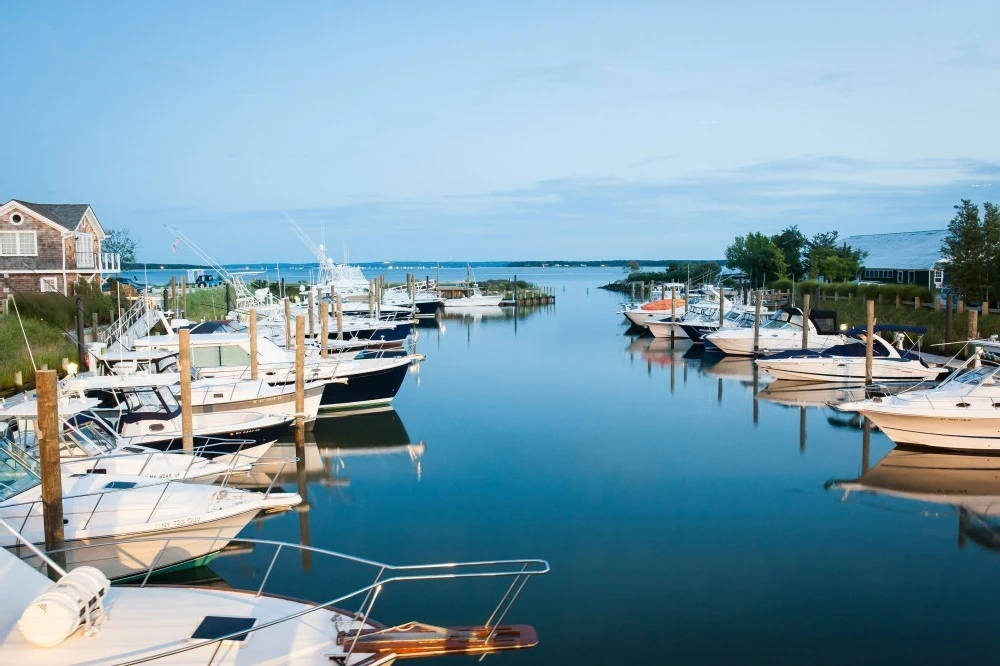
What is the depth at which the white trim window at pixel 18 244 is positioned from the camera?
3728 cm

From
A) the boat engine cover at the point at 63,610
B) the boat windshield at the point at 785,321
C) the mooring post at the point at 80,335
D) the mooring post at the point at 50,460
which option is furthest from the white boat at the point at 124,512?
the boat windshield at the point at 785,321

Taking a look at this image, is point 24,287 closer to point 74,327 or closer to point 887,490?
→ point 74,327

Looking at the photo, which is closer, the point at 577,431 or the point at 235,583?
the point at 235,583

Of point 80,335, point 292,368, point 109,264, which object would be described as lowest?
point 292,368

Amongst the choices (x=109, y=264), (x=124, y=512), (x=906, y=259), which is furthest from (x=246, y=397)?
(x=906, y=259)

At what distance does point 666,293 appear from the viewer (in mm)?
63938

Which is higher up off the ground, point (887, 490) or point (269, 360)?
point (269, 360)

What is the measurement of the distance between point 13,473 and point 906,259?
157 feet

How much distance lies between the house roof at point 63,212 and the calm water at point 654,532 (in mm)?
21345

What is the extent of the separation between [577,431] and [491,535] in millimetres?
8641

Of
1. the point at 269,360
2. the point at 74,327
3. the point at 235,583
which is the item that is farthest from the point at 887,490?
the point at 74,327

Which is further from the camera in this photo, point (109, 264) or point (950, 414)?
point (109, 264)

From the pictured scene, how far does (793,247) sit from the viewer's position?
75.8 m

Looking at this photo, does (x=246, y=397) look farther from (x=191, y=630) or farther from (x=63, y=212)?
(x=63, y=212)
